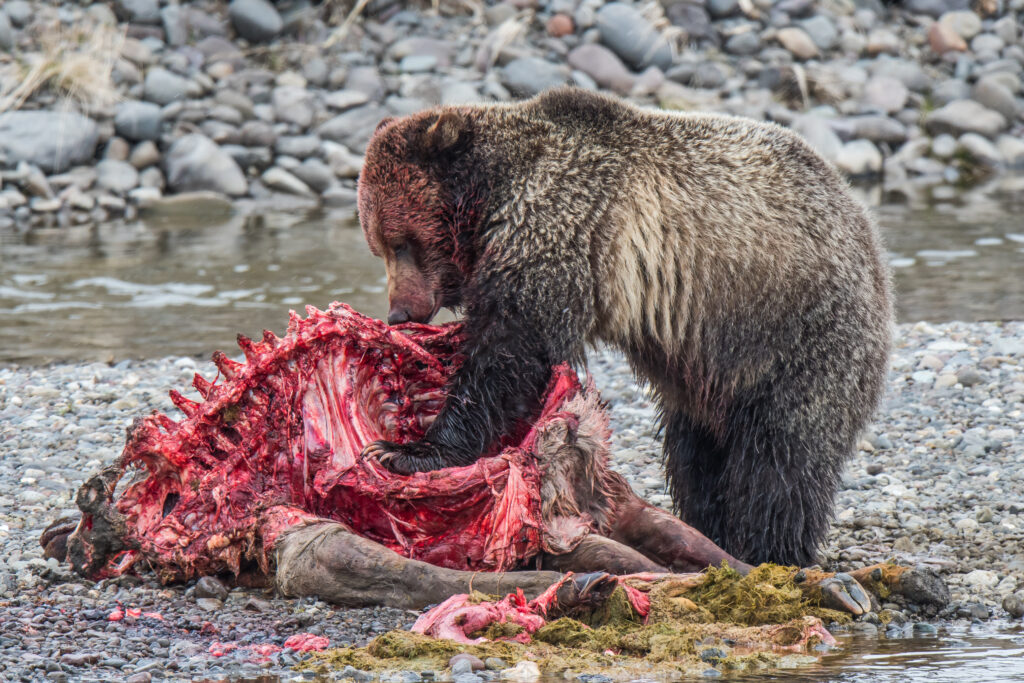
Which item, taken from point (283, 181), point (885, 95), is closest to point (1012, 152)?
point (885, 95)

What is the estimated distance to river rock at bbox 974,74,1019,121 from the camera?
19938 millimetres

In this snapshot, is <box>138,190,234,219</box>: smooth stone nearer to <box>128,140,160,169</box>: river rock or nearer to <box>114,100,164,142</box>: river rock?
<box>128,140,160,169</box>: river rock

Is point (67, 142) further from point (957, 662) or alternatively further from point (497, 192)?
point (957, 662)

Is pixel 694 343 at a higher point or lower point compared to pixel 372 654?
higher

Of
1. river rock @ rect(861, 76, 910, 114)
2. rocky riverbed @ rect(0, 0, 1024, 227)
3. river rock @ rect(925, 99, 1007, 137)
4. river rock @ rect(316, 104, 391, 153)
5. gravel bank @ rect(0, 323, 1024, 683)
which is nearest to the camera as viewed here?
gravel bank @ rect(0, 323, 1024, 683)

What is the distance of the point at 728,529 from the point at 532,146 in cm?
182

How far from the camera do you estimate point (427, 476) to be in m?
4.73

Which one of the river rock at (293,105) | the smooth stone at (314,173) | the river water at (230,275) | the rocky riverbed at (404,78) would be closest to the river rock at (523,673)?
the river water at (230,275)

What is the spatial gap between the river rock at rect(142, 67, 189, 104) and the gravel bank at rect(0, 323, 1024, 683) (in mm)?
9530

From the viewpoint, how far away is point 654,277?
5105mm

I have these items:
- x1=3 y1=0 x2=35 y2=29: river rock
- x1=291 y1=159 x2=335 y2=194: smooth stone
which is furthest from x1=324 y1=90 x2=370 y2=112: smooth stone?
x1=3 y1=0 x2=35 y2=29: river rock

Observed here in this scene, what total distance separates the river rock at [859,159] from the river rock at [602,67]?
3450mm

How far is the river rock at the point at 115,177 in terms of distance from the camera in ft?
56.1

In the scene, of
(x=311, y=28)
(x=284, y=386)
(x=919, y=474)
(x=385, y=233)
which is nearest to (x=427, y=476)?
(x=284, y=386)
